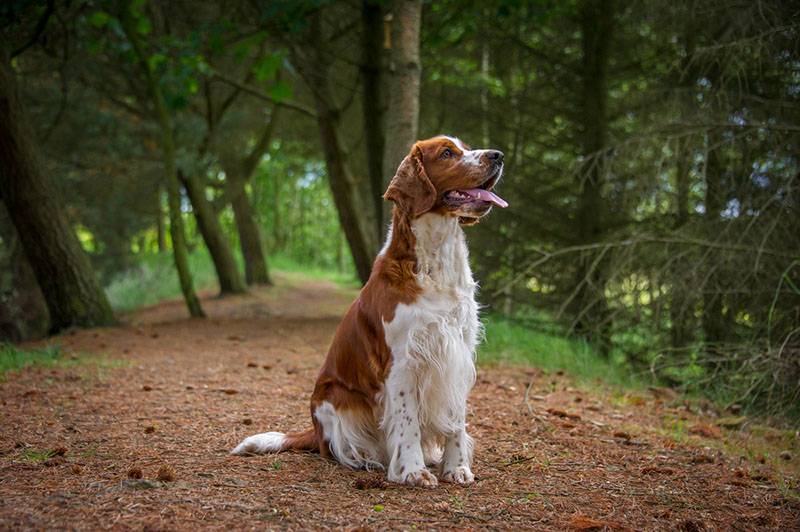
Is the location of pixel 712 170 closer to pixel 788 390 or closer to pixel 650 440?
pixel 788 390

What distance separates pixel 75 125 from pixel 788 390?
A: 10.6 m

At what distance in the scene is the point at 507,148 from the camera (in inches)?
414

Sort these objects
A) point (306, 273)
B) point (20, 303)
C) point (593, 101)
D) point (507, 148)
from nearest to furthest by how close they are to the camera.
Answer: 1. point (593, 101)
2. point (20, 303)
3. point (507, 148)
4. point (306, 273)

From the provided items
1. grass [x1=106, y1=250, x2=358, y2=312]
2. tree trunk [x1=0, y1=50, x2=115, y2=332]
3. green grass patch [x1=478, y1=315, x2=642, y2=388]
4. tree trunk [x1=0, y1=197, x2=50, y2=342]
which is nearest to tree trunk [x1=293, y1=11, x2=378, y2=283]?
green grass patch [x1=478, y1=315, x2=642, y2=388]

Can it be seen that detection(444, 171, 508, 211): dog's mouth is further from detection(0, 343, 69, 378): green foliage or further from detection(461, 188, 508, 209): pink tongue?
detection(0, 343, 69, 378): green foliage

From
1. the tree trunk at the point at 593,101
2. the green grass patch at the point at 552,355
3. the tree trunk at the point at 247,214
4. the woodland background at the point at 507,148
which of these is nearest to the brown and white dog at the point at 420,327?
the woodland background at the point at 507,148

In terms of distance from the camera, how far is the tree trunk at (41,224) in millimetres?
8141

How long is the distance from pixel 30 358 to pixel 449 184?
4.84 metres

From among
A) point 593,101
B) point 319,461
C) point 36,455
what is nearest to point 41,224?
point 36,455

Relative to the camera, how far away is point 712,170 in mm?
7160

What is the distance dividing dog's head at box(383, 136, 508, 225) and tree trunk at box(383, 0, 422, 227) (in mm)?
3522

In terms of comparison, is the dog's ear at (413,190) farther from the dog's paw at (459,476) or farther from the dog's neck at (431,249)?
the dog's paw at (459,476)

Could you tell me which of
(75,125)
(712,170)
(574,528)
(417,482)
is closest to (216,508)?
(417,482)

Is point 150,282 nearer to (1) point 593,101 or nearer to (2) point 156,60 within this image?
(2) point 156,60
